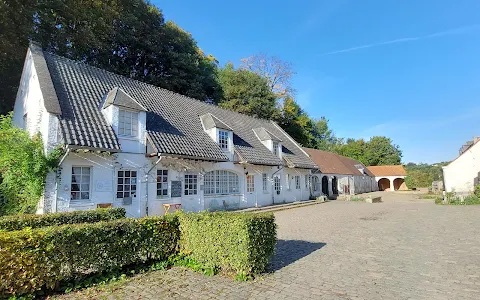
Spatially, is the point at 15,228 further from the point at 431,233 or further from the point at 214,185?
the point at 431,233

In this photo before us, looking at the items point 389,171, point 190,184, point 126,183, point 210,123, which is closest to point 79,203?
point 126,183

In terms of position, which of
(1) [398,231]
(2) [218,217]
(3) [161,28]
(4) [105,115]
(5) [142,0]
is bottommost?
(1) [398,231]

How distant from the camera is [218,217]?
6434 millimetres

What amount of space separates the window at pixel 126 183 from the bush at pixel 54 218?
4.74 metres

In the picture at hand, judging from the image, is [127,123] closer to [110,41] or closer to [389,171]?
[110,41]

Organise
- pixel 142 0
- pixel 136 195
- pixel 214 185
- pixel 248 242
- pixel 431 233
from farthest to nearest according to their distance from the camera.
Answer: pixel 142 0, pixel 214 185, pixel 136 195, pixel 431 233, pixel 248 242

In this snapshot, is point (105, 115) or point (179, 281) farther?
point (105, 115)

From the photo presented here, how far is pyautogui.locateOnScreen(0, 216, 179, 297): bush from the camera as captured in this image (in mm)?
4902

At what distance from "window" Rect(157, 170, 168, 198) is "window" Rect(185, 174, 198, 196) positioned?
1.40m

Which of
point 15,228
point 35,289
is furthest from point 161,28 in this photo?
point 35,289

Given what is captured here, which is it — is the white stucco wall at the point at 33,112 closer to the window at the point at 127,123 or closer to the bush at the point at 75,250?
the window at the point at 127,123

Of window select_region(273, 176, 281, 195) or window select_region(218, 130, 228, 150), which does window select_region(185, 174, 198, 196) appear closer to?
window select_region(218, 130, 228, 150)

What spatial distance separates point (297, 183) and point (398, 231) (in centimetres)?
1531

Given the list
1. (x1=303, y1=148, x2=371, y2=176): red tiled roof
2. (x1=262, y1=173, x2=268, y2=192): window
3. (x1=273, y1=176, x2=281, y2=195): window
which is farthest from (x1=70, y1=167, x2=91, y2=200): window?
→ (x1=303, y1=148, x2=371, y2=176): red tiled roof
